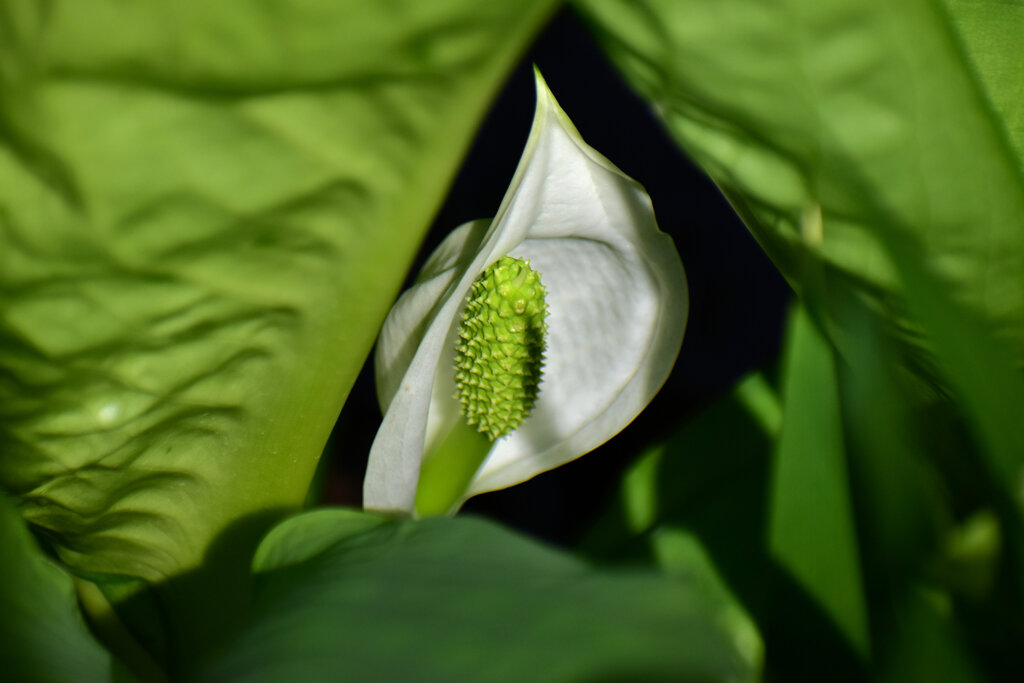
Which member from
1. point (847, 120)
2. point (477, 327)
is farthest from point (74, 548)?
point (847, 120)

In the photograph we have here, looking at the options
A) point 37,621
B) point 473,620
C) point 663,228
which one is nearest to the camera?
point 473,620

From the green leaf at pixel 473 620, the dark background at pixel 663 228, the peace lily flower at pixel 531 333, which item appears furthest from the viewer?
the dark background at pixel 663 228

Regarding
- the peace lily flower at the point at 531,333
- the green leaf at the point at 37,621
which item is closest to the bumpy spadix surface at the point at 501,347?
the peace lily flower at the point at 531,333

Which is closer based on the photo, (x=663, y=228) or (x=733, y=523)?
(x=733, y=523)

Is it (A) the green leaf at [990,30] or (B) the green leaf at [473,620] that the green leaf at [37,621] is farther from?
(A) the green leaf at [990,30]

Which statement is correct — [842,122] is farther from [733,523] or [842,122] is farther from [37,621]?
[37,621]

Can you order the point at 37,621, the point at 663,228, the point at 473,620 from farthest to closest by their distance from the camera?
1. the point at 663,228
2. the point at 37,621
3. the point at 473,620

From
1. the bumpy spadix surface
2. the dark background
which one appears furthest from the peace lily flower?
the dark background

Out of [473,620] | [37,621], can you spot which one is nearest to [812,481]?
[473,620]
